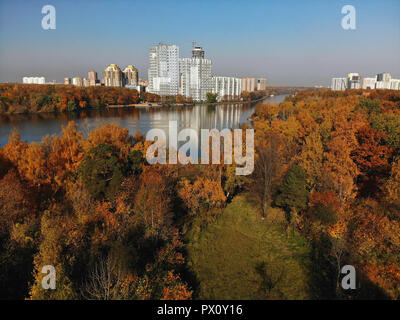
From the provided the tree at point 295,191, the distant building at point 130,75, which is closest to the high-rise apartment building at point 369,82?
the tree at point 295,191

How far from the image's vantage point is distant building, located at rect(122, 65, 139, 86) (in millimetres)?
61250

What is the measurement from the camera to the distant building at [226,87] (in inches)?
1852

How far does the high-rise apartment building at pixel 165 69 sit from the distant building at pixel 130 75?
43.5 feet

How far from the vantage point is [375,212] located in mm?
5551

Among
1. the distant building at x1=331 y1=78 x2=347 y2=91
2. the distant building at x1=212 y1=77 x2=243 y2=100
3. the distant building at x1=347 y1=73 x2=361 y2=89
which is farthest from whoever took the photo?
the distant building at x1=212 y1=77 x2=243 y2=100

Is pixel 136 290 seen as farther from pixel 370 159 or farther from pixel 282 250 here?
pixel 370 159

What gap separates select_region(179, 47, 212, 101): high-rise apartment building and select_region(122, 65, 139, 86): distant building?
59.6 ft

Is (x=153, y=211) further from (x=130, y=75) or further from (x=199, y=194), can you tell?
(x=130, y=75)

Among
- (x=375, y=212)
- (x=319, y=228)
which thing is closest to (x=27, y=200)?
(x=319, y=228)

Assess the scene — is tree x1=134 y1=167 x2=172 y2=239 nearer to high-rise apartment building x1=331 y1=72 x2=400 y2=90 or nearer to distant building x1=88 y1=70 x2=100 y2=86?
high-rise apartment building x1=331 y1=72 x2=400 y2=90

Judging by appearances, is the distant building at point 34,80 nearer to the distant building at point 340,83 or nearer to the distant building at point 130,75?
the distant building at point 130,75

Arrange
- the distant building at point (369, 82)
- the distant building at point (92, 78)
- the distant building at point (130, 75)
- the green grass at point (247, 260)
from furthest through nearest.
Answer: the distant building at point (92, 78) → the distant building at point (130, 75) → the distant building at point (369, 82) → the green grass at point (247, 260)

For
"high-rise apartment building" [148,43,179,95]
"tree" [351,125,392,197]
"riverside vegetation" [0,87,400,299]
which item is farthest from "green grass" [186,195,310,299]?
"high-rise apartment building" [148,43,179,95]
